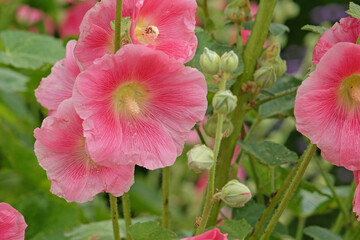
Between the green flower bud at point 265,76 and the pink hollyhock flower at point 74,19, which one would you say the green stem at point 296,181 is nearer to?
the green flower bud at point 265,76

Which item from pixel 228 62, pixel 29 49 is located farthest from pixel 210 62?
pixel 29 49

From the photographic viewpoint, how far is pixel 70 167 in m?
0.56

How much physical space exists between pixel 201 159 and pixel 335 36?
18cm

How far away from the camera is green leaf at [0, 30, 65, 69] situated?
3.21ft

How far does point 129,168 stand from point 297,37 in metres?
2.18

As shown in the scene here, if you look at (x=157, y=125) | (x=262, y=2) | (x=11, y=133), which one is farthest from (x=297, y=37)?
(x=157, y=125)

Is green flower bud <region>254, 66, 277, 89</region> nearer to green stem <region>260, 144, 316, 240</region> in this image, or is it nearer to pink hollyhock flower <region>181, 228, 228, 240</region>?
green stem <region>260, 144, 316, 240</region>

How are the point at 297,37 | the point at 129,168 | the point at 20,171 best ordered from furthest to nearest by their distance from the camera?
the point at 297,37
the point at 20,171
the point at 129,168

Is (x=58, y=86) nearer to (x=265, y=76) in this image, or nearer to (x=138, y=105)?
(x=138, y=105)

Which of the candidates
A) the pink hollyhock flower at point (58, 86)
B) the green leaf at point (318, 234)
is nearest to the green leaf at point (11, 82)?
the pink hollyhock flower at point (58, 86)

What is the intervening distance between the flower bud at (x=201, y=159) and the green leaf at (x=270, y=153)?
0.19 metres

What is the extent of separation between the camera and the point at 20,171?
1149 mm

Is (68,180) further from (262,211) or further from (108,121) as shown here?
(262,211)

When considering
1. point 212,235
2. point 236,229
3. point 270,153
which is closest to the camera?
point 212,235
